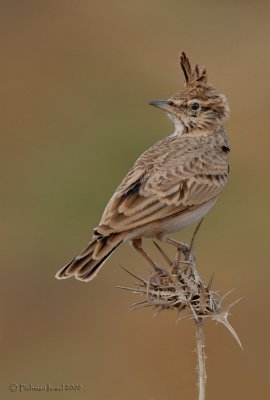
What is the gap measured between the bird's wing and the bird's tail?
0.24 ft

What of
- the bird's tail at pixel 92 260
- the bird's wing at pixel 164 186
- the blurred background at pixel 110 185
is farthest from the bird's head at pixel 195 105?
the blurred background at pixel 110 185

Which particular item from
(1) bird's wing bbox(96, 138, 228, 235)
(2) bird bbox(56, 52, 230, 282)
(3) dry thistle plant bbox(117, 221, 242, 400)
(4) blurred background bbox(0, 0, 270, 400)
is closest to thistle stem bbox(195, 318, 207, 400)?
(3) dry thistle plant bbox(117, 221, 242, 400)

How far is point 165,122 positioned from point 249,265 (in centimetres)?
560

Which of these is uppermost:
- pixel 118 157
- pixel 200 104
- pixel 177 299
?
pixel 118 157

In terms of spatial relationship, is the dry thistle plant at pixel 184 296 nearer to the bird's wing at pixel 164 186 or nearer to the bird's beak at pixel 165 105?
the bird's wing at pixel 164 186

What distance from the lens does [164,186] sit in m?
6.77

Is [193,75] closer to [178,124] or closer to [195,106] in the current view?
[195,106]

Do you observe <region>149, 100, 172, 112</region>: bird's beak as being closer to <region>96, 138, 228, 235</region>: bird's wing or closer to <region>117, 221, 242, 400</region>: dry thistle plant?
<region>96, 138, 228, 235</region>: bird's wing

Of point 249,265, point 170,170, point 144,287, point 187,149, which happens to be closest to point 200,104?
point 187,149

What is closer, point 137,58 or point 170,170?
point 170,170

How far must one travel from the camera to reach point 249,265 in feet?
45.2

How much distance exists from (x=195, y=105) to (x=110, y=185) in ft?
29.2

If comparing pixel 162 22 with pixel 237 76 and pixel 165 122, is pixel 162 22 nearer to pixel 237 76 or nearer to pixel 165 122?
pixel 237 76

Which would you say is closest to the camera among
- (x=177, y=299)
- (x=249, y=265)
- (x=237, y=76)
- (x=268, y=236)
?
(x=177, y=299)
